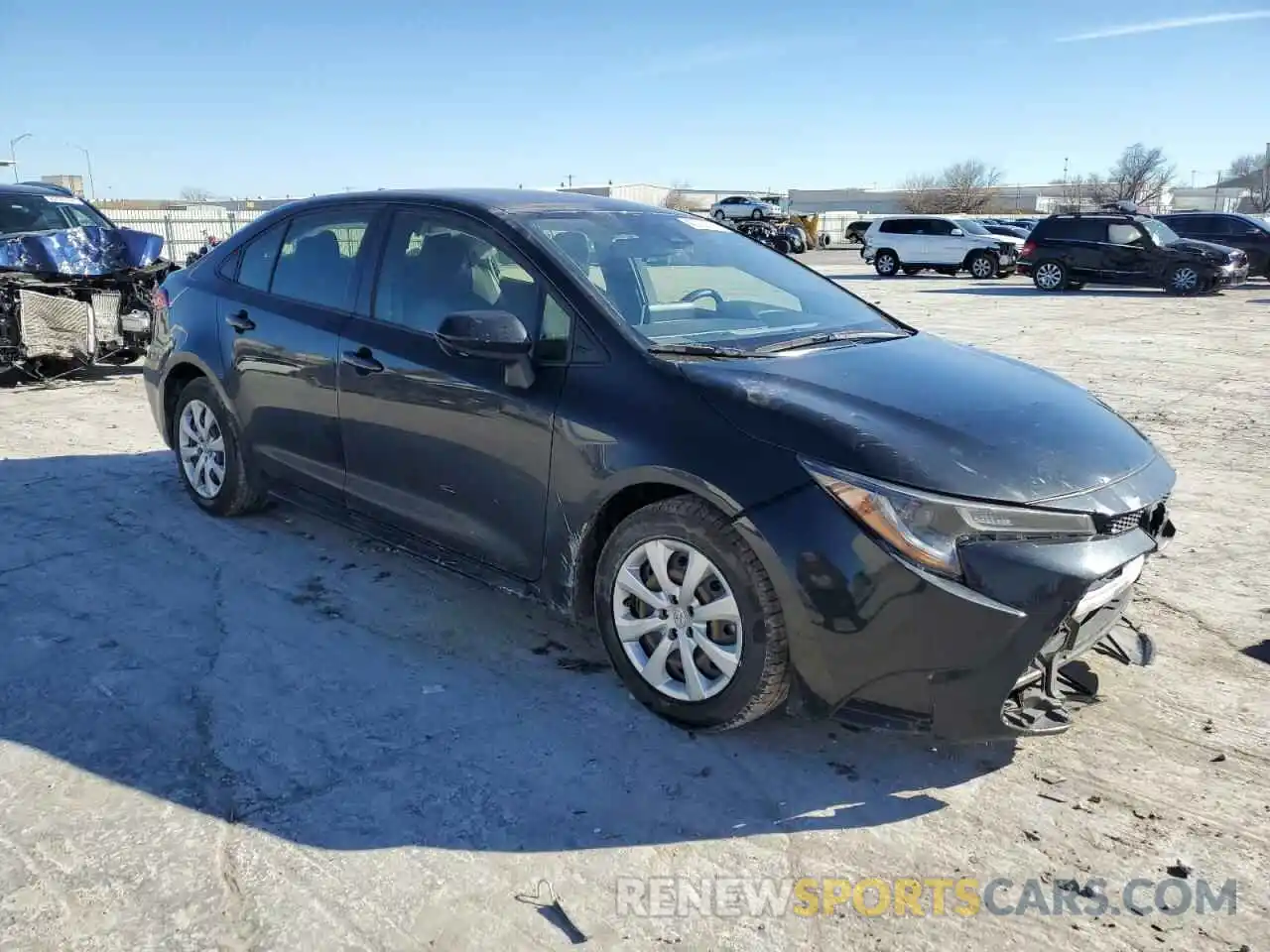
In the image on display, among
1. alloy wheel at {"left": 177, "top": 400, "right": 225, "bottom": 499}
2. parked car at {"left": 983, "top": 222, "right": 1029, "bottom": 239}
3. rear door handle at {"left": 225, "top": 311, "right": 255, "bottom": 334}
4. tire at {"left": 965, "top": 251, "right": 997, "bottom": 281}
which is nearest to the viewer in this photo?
rear door handle at {"left": 225, "top": 311, "right": 255, "bottom": 334}

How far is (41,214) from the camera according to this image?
1048 centimetres

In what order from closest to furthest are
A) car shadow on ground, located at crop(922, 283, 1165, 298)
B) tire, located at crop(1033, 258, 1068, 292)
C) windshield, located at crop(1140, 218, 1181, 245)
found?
windshield, located at crop(1140, 218, 1181, 245) < car shadow on ground, located at crop(922, 283, 1165, 298) < tire, located at crop(1033, 258, 1068, 292)

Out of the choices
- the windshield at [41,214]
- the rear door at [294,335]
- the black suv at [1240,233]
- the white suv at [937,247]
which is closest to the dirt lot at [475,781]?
the rear door at [294,335]

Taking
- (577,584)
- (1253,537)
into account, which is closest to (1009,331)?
(1253,537)

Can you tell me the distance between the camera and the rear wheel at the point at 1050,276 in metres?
22.2

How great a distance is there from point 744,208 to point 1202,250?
113 ft

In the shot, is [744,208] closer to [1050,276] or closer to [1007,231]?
[1007,231]

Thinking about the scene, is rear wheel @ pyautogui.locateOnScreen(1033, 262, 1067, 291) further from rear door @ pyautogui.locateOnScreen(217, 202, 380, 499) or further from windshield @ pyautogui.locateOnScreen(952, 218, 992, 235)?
rear door @ pyautogui.locateOnScreen(217, 202, 380, 499)

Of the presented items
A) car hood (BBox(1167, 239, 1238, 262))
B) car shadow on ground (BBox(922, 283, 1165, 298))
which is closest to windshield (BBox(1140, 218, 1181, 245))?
car hood (BBox(1167, 239, 1238, 262))

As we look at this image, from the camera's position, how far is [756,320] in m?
3.91

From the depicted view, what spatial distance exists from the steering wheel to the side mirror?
2.47 ft

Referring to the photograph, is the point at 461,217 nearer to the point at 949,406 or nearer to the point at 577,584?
the point at 577,584

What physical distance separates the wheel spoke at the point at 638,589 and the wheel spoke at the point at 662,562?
1.3 inches

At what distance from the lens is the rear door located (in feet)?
14.3
